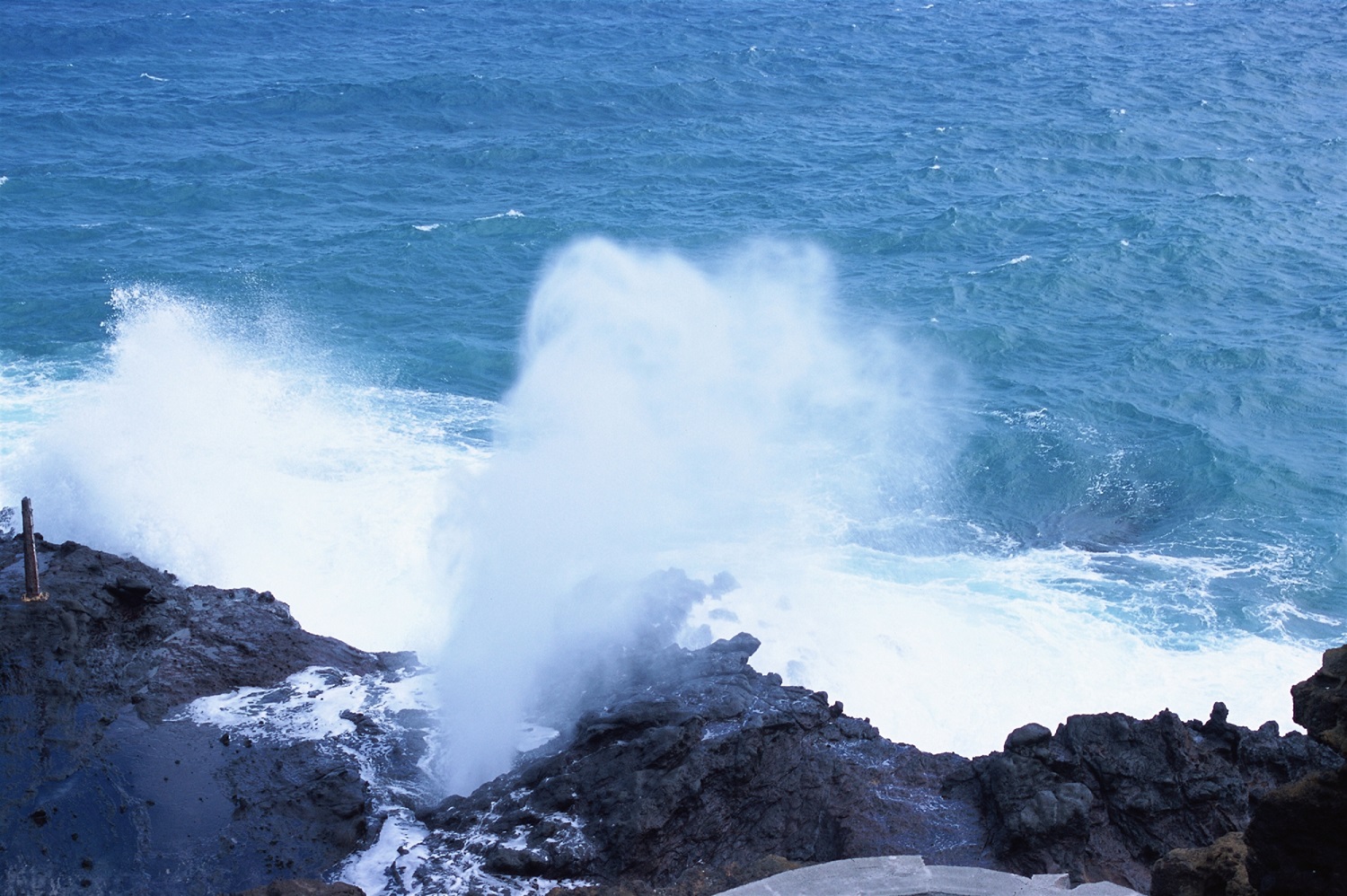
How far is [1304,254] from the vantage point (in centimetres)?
3653

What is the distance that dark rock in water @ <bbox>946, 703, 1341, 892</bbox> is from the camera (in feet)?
41.9

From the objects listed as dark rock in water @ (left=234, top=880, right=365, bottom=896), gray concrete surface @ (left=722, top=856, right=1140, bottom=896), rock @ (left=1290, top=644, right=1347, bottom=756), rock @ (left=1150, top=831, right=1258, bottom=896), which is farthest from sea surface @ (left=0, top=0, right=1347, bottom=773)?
rock @ (left=1290, top=644, right=1347, bottom=756)

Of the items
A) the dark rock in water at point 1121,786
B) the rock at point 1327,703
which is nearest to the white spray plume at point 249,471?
the dark rock in water at point 1121,786

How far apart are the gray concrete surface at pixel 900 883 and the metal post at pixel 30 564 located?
35.6 ft

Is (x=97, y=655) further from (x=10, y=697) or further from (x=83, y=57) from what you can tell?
(x=83, y=57)

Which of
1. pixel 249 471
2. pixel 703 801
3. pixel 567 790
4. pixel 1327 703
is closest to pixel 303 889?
pixel 567 790

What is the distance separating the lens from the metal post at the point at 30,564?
15992 mm

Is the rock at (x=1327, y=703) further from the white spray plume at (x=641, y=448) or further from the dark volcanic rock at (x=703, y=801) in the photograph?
the white spray plume at (x=641, y=448)

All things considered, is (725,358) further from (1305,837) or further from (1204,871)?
(1305,837)

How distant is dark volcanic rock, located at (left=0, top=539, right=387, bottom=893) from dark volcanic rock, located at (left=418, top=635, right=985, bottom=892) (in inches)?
75.2

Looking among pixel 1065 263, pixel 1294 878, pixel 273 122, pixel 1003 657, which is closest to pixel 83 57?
pixel 273 122

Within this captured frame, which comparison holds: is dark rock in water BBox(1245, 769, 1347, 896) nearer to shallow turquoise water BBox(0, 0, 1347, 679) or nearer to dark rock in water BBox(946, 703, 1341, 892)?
dark rock in water BBox(946, 703, 1341, 892)

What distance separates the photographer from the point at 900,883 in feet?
36.6

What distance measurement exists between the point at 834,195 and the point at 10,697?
32118 mm
